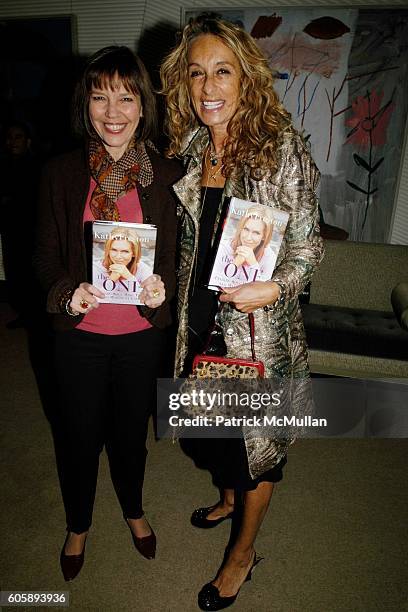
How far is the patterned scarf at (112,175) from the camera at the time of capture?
1.37 meters

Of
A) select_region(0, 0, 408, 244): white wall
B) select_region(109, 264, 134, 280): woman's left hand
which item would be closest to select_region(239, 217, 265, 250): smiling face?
select_region(109, 264, 134, 280): woman's left hand

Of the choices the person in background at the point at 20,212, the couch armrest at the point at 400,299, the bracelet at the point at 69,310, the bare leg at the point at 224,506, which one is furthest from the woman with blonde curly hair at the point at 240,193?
the person in background at the point at 20,212

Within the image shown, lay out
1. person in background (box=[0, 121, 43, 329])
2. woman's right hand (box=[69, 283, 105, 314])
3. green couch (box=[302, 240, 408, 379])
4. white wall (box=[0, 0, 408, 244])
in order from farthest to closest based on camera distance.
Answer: person in background (box=[0, 121, 43, 329]), white wall (box=[0, 0, 408, 244]), green couch (box=[302, 240, 408, 379]), woman's right hand (box=[69, 283, 105, 314])

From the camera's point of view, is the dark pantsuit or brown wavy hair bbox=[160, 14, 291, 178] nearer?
brown wavy hair bbox=[160, 14, 291, 178]

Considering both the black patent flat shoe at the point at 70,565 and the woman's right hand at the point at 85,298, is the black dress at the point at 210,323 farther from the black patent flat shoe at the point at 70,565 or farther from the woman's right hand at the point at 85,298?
the black patent flat shoe at the point at 70,565

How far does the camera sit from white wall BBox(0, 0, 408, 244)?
381cm

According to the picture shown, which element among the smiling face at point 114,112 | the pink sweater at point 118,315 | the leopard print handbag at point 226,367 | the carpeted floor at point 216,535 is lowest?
the carpeted floor at point 216,535

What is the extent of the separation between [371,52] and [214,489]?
3391mm

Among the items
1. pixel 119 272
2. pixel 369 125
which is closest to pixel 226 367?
pixel 119 272

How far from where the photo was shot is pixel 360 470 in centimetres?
242

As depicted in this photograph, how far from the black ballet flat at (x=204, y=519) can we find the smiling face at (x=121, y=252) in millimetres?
1340

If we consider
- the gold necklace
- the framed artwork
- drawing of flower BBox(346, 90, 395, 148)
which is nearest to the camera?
the gold necklace

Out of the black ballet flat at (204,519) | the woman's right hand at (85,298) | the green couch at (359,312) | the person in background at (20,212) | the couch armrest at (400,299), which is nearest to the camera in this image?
the woman's right hand at (85,298)

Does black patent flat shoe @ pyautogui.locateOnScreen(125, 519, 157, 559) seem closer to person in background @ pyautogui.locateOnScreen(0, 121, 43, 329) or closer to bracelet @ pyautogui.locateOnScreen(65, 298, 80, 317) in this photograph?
bracelet @ pyautogui.locateOnScreen(65, 298, 80, 317)
